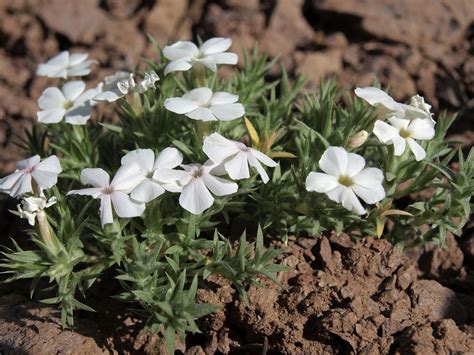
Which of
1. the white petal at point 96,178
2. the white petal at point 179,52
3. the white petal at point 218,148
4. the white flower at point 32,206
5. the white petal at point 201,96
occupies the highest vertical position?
the white petal at point 179,52

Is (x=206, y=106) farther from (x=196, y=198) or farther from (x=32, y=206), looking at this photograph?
(x=32, y=206)

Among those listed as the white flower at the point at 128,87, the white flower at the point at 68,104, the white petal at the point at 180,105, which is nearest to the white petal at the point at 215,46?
the white flower at the point at 128,87

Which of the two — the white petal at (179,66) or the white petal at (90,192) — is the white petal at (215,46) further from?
the white petal at (90,192)

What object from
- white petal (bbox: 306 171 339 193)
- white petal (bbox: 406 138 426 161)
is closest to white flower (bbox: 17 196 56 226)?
white petal (bbox: 306 171 339 193)

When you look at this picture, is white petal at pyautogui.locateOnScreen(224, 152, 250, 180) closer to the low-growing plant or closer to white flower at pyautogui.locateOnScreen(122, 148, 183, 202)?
the low-growing plant

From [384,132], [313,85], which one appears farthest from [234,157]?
[313,85]

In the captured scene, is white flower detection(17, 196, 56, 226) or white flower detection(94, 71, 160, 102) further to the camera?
white flower detection(94, 71, 160, 102)
